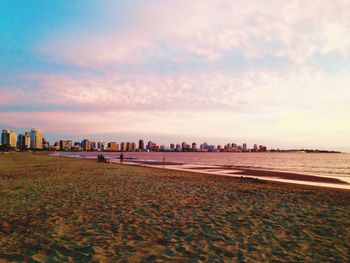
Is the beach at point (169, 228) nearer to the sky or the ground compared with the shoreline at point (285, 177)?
nearer to the sky

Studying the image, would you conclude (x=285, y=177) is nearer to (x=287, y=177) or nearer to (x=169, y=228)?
(x=287, y=177)

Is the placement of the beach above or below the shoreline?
above

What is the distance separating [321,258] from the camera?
670 centimetres

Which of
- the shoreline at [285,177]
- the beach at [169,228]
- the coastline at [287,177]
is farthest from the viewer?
the coastline at [287,177]

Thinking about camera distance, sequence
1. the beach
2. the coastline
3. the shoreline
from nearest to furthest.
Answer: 1. the beach
2. the shoreline
3. the coastline

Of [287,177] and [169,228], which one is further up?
[169,228]

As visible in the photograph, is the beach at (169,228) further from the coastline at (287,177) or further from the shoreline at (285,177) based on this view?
the coastline at (287,177)

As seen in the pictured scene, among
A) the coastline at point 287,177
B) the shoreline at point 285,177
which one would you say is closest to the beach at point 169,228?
the shoreline at point 285,177

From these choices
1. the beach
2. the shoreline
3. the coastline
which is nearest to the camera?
the beach

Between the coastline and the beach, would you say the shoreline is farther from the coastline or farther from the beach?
the beach

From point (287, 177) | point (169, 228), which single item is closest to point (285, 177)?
point (287, 177)

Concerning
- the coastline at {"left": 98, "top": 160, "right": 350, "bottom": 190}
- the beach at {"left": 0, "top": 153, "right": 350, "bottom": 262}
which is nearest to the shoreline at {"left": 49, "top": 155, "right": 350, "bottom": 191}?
the coastline at {"left": 98, "top": 160, "right": 350, "bottom": 190}

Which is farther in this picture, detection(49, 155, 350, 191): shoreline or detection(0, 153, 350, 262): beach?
detection(49, 155, 350, 191): shoreline

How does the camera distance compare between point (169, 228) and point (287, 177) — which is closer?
point (169, 228)
